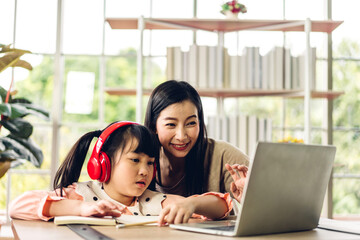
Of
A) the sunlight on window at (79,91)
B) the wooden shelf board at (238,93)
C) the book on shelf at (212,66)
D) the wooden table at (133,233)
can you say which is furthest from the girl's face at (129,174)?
the sunlight on window at (79,91)

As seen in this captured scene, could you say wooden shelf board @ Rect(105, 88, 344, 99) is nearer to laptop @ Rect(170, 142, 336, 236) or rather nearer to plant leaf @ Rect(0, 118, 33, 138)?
plant leaf @ Rect(0, 118, 33, 138)

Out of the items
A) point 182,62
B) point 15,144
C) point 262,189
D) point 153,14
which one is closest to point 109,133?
point 262,189

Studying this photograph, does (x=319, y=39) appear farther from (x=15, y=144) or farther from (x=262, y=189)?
(x=262, y=189)

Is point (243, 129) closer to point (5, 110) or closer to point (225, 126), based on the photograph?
point (225, 126)

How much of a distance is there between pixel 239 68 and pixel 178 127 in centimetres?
176

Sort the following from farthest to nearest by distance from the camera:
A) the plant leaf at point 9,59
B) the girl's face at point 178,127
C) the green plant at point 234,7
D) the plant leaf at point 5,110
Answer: the green plant at point 234,7, the plant leaf at point 9,59, the plant leaf at point 5,110, the girl's face at point 178,127

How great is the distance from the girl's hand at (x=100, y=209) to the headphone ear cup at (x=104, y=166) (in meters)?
0.16

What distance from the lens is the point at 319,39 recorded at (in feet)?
12.6

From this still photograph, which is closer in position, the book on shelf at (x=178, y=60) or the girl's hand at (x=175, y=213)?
the girl's hand at (x=175, y=213)

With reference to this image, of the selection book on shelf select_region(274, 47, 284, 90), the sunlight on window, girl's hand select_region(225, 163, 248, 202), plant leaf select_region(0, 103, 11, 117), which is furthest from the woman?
the sunlight on window

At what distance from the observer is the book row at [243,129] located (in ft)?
10.5

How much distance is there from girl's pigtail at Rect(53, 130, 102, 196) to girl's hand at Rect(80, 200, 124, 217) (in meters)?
0.20

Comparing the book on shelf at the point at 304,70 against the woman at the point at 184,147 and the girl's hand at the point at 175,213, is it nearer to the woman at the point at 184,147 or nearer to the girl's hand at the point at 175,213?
the woman at the point at 184,147

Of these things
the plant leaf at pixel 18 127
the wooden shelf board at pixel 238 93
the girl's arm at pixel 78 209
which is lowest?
the girl's arm at pixel 78 209
